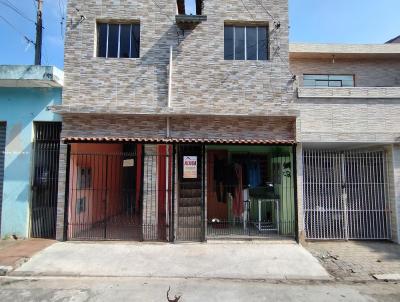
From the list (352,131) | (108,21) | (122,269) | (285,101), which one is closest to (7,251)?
(122,269)

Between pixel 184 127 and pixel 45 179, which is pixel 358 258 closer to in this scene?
pixel 184 127

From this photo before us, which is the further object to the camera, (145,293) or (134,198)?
(134,198)

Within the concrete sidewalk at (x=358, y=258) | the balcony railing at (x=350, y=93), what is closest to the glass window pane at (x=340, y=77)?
the balcony railing at (x=350, y=93)

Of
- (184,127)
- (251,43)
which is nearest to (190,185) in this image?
(184,127)

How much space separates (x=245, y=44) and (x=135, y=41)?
3527mm

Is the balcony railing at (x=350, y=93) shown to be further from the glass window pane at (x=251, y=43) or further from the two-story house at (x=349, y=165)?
the glass window pane at (x=251, y=43)

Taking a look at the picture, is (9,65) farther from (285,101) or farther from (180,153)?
(285,101)

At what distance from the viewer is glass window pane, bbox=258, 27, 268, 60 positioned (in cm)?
918

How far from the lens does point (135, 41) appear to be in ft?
29.7

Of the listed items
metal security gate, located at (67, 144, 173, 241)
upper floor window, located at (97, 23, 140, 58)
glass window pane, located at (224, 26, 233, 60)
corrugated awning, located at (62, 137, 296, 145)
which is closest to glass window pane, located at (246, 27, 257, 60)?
glass window pane, located at (224, 26, 233, 60)

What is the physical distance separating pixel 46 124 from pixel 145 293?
632 centimetres

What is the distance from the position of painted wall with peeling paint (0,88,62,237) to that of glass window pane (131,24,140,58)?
2566 millimetres

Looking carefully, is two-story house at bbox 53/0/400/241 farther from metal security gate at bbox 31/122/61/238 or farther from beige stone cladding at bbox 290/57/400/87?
beige stone cladding at bbox 290/57/400/87

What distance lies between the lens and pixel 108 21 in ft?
29.6
